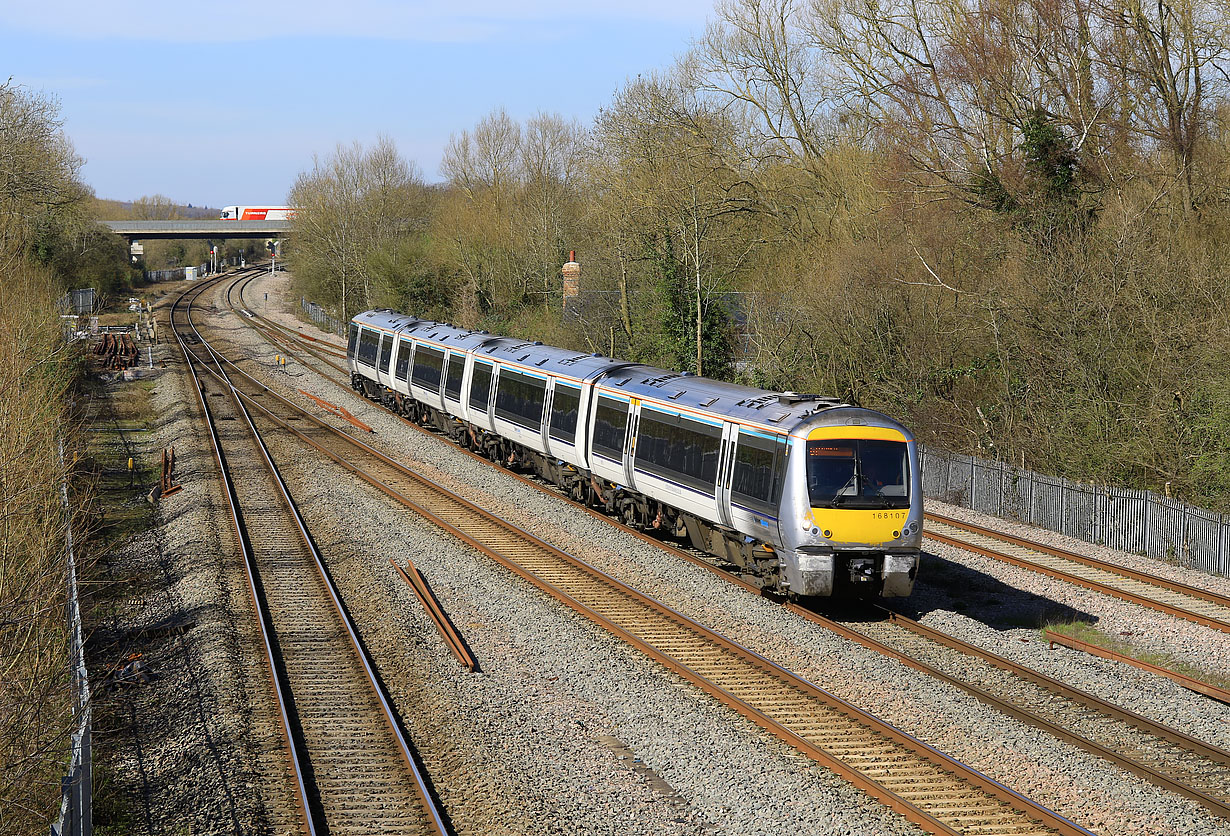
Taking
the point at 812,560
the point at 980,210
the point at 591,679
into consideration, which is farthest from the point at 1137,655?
the point at 980,210

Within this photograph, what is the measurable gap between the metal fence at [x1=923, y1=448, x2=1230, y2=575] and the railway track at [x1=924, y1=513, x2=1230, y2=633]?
149cm

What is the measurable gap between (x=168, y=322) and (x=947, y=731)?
60.3 metres

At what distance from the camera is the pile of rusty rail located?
141 ft

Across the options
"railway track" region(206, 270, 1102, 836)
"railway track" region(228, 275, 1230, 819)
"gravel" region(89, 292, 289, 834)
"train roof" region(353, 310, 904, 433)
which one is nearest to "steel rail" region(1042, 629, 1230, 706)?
"railway track" region(228, 275, 1230, 819)

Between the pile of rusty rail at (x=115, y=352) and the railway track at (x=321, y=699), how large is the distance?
25.2 metres

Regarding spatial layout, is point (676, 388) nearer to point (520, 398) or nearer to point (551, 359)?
point (551, 359)

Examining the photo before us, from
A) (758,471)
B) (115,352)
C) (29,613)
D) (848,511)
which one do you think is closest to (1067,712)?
(848,511)

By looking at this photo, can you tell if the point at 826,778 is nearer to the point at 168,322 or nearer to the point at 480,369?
the point at 480,369

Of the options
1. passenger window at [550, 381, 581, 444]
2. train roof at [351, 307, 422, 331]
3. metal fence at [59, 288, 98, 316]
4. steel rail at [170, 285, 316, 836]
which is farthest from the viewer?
metal fence at [59, 288, 98, 316]

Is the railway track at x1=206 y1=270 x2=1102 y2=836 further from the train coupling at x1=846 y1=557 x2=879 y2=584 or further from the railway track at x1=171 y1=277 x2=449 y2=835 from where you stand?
the railway track at x1=171 y1=277 x2=449 y2=835

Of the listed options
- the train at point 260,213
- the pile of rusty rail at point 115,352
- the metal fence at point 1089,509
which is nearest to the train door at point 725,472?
the metal fence at point 1089,509

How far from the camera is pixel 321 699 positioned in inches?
447

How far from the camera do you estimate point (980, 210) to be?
27344 millimetres

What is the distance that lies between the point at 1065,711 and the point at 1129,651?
112 inches
